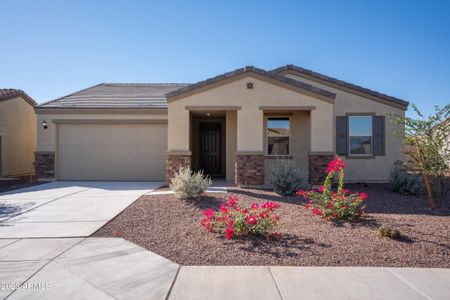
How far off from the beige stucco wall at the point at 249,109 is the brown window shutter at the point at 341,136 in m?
2.12

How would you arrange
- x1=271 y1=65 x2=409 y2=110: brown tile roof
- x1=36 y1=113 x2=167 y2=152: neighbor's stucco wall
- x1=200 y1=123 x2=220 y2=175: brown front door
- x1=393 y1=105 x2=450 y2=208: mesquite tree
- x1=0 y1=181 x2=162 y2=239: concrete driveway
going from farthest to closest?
x1=200 y1=123 x2=220 y2=175: brown front door, x1=36 y1=113 x2=167 y2=152: neighbor's stucco wall, x1=271 y1=65 x2=409 y2=110: brown tile roof, x1=393 y1=105 x2=450 y2=208: mesquite tree, x1=0 y1=181 x2=162 y2=239: concrete driveway

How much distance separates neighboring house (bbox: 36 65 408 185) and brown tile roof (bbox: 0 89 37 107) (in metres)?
2.55

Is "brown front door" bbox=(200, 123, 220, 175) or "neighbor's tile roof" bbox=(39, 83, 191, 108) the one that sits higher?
"neighbor's tile roof" bbox=(39, 83, 191, 108)

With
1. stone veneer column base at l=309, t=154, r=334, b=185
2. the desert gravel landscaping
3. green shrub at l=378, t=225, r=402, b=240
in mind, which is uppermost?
stone veneer column base at l=309, t=154, r=334, b=185

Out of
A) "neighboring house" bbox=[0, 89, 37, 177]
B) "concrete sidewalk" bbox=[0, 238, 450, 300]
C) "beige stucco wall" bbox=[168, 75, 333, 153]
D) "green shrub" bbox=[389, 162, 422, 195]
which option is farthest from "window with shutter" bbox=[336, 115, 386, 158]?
"neighboring house" bbox=[0, 89, 37, 177]

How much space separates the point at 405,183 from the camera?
9195 mm

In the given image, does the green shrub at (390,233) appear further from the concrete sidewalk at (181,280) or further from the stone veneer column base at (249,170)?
the stone veneer column base at (249,170)

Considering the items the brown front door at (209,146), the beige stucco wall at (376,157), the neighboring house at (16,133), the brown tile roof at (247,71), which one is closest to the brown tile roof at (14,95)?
the neighboring house at (16,133)

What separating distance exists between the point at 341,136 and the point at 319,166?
2.75 meters

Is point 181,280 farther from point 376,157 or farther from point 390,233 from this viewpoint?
point 376,157

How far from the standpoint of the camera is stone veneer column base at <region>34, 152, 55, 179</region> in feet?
37.9

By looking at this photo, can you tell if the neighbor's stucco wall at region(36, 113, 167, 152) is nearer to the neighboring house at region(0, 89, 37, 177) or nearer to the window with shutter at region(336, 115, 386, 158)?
the neighboring house at region(0, 89, 37, 177)

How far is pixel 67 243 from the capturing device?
176 inches

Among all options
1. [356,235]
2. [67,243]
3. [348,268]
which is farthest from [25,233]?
[356,235]
